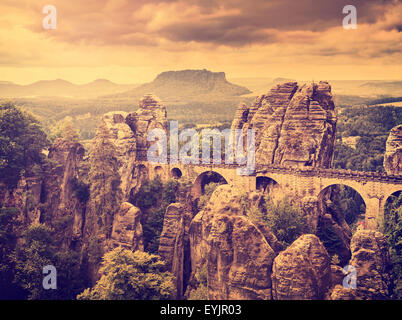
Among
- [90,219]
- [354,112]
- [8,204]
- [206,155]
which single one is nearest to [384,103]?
[354,112]

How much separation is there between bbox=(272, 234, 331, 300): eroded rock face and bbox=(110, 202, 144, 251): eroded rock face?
49.6 ft

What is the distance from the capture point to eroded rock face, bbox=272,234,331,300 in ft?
60.7

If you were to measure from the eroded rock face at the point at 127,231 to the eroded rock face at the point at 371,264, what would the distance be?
592 inches

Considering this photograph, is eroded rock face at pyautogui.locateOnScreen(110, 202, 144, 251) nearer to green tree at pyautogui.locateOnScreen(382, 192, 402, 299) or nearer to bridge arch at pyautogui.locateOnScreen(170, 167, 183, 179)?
green tree at pyautogui.locateOnScreen(382, 192, 402, 299)

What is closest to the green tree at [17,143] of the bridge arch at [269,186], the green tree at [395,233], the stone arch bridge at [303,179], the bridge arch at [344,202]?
the stone arch bridge at [303,179]

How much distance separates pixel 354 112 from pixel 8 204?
71206 millimetres

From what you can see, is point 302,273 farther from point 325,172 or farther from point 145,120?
point 145,120

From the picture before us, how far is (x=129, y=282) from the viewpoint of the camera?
28.1m

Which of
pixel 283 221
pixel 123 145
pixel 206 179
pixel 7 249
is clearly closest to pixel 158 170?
pixel 206 179

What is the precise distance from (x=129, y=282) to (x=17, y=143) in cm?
1928

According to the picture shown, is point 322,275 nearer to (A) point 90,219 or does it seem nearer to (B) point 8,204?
(A) point 90,219

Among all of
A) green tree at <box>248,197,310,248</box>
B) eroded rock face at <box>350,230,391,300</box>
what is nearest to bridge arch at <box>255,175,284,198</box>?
green tree at <box>248,197,310,248</box>

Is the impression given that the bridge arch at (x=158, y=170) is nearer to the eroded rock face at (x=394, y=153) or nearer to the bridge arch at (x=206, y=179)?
the bridge arch at (x=206, y=179)

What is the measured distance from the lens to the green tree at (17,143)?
38000 mm
